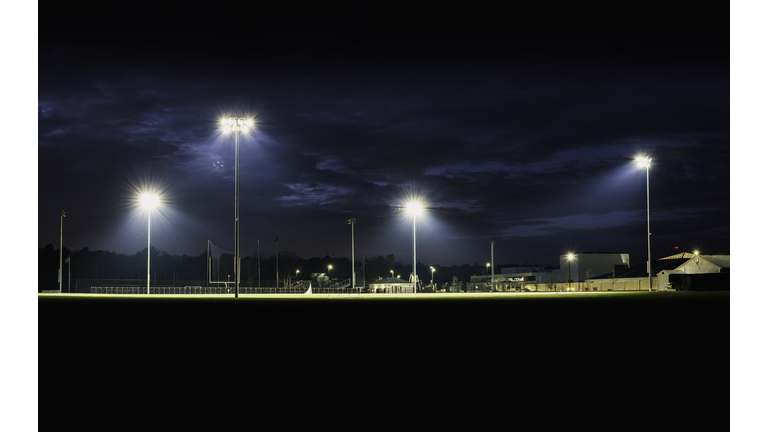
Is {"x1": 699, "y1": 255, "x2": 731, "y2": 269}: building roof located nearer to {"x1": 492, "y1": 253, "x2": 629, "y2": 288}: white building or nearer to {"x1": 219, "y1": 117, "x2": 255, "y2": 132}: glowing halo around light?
{"x1": 492, "y1": 253, "x2": 629, "y2": 288}: white building

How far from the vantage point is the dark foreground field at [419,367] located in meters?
5.23

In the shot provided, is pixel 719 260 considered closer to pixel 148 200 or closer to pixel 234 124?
pixel 234 124

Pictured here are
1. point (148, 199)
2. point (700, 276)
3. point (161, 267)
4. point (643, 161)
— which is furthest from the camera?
point (161, 267)

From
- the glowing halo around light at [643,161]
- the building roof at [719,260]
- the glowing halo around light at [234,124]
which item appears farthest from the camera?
the building roof at [719,260]

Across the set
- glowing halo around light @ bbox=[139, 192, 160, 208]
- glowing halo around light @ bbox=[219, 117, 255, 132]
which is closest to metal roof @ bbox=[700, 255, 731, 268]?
glowing halo around light @ bbox=[219, 117, 255, 132]

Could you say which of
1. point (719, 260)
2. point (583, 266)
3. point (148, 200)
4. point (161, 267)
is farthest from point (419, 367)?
point (161, 267)

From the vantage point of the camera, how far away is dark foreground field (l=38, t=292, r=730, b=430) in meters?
5.23

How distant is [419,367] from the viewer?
22.8 feet

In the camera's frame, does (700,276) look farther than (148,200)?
No

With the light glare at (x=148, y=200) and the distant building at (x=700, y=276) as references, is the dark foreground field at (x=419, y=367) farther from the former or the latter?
the light glare at (x=148, y=200)

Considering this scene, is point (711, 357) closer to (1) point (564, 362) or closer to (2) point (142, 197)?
(1) point (564, 362)

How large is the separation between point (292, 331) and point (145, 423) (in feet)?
22.1

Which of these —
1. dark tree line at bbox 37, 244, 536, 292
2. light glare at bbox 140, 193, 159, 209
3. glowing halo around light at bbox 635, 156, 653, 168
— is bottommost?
dark tree line at bbox 37, 244, 536, 292

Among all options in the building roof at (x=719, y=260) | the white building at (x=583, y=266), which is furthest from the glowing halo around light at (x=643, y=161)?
the white building at (x=583, y=266)
